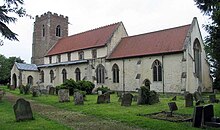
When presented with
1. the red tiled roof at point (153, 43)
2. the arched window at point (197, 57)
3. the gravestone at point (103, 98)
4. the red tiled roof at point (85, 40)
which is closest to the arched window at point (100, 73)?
the red tiled roof at point (153, 43)

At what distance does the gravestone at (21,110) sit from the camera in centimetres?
1199

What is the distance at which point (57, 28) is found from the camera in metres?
53.1

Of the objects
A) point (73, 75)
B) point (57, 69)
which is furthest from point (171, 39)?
point (57, 69)

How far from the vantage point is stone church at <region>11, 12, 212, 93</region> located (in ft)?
100

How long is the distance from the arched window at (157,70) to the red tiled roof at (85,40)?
9281 millimetres

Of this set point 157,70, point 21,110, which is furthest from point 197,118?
point 157,70

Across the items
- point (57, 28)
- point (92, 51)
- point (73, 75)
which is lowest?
point (73, 75)

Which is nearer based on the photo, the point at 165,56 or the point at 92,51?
the point at 165,56

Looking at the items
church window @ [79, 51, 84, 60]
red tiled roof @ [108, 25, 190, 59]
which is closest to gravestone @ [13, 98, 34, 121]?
red tiled roof @ [108, 25, 190, 59]

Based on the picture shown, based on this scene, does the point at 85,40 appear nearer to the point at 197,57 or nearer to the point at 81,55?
the point at 81,55

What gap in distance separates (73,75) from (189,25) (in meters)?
19.2

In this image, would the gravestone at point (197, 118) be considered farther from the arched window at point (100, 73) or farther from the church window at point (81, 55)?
the church window at point (81, 55)

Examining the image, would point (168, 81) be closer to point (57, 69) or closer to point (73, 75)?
point (73, 75)

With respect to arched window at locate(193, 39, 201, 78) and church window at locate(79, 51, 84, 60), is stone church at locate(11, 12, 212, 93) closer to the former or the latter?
arched window at locate(193, 39, 201, 78)
